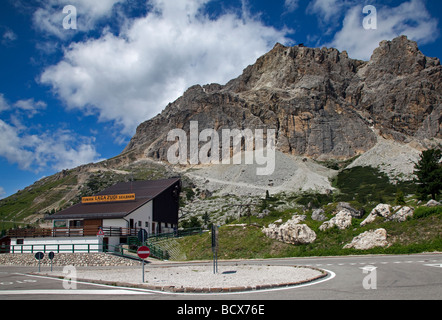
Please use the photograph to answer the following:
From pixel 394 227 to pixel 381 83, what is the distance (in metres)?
194

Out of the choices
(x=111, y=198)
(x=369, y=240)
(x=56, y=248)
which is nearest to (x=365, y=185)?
(x=111, y=198)

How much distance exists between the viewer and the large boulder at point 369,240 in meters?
26.0

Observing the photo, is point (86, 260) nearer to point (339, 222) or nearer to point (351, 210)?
point (339, 222)

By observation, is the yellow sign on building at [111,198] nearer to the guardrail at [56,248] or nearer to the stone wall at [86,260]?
the guardrail at [56,248]

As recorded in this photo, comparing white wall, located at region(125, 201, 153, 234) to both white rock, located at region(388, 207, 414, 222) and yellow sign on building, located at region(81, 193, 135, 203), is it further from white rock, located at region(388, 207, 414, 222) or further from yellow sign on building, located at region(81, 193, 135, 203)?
white rock, located at region(388, 207, 414, 222)

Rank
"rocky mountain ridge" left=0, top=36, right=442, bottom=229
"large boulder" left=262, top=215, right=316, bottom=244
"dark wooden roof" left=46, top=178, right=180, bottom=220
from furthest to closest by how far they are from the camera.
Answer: "rocky mountain ridge" left=0, top=36, right=442, bottom=229
"dark wooden roof" left=46, top=178, right=180, bottom=220
"large boulder" left=262, top=215, right=316, bottom=244

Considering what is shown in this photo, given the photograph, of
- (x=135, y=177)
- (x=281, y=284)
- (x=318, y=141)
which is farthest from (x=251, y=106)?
(x=281, y=284)

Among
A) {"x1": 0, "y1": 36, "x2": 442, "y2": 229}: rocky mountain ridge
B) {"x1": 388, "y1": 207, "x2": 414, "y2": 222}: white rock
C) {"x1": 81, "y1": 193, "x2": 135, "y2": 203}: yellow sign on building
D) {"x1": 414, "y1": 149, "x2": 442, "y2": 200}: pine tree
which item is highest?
{"x1": 0, "y1": 36, "x2": 442, "y2": 229}: rocky mountain ridge

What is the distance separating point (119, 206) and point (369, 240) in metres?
29.0

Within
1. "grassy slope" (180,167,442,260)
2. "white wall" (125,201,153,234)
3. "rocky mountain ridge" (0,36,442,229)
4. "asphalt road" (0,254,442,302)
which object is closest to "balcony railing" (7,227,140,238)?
"white wall" (125,201,153,234)

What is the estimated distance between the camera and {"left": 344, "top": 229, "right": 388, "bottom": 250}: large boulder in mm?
25953

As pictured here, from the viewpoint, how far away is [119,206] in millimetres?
42656

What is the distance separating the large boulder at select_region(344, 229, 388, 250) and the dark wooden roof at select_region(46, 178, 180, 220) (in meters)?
23.6
